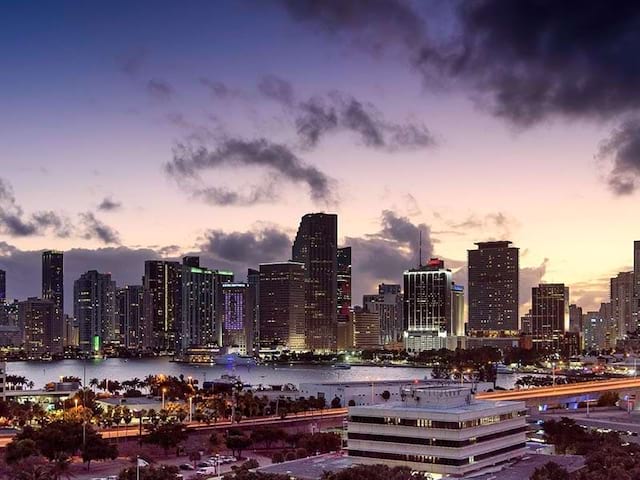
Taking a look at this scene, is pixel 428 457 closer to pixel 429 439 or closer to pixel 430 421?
pixel 429 439

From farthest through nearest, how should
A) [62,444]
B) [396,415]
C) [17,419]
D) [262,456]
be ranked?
1. [17,419]
2. [262,456]
3. [62,444]
4. [396,415]

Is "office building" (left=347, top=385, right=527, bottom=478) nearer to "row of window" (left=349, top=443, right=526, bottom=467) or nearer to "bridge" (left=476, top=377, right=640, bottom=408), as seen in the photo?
"row of window" (left=349, top=443, right=526, bottom=467)

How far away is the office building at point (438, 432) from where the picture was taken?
151ft

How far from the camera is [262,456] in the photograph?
2542 inches

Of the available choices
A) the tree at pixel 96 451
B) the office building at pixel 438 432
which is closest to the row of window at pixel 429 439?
the office building at pixel 438 432

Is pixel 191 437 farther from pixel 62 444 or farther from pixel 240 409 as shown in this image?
pixel 240 409

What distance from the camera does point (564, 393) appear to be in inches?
3782

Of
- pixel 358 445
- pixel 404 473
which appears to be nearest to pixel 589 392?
pixel 358 445

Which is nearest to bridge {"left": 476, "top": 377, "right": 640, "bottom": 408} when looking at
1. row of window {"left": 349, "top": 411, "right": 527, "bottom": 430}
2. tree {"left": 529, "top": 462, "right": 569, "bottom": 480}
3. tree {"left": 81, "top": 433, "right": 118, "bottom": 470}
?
row of window {"left": 349, "top": 411, "right": 527, "bottom": 430}

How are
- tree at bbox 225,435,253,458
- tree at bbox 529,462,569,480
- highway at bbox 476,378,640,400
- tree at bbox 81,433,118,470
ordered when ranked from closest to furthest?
1. tree at bbox 529,462,569,480
2. tree at bbox 81,433,118,470
3. tree at bbox 225,435,253,458
4. highway at bbox 476,378,640,400

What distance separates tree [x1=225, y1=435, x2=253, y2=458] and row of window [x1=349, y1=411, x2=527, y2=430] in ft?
53.9

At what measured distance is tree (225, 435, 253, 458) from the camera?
63.6 metres

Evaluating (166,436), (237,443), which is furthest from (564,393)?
(166,436)

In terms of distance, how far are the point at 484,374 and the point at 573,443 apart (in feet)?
308
